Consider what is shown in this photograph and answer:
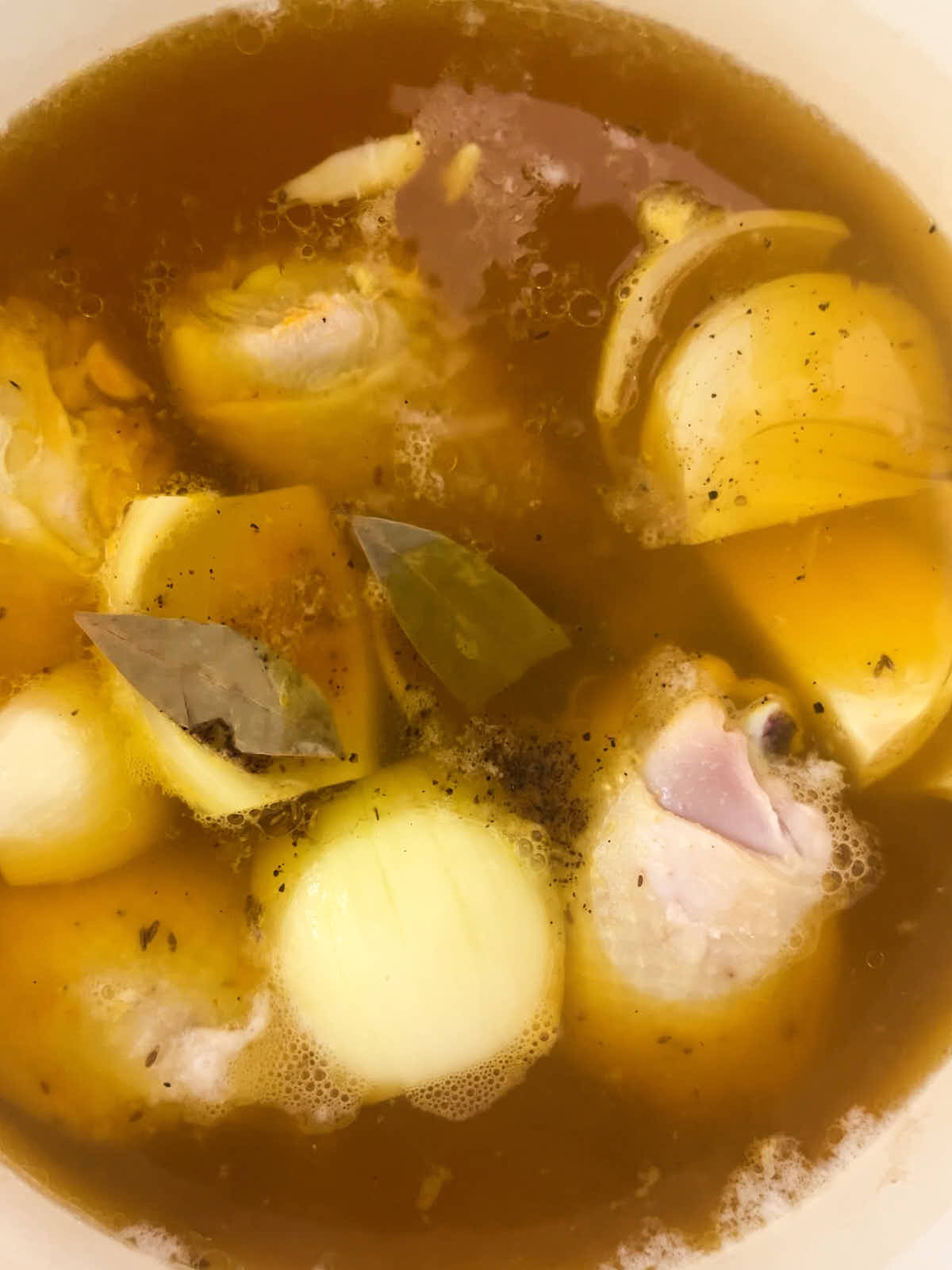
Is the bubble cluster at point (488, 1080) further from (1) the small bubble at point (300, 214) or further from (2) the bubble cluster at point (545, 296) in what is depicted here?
(1) the small bubble at point (300, 214)

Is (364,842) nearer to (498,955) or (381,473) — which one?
(498,955)

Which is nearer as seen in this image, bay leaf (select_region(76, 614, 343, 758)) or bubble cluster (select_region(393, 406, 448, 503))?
bay leaf (select_region(76, 614, 343, 758))

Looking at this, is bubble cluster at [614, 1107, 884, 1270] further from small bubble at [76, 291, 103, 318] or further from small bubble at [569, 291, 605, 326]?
small bubble at [76, 291, 103, 318]

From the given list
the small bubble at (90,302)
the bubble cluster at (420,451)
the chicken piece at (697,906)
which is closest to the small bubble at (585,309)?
the bubble cluster at (420,451)

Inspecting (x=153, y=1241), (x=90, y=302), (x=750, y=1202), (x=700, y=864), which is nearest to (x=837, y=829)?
(x=700, y=864)

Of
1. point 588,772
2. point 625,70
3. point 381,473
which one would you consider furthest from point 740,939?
point 625,70

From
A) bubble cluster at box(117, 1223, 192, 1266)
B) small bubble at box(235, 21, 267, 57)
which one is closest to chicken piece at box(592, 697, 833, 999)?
bubble cluster at box(117, 1223, 192, 1266)

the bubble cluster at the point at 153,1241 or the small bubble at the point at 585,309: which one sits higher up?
the small bubble at the point at 585,309
